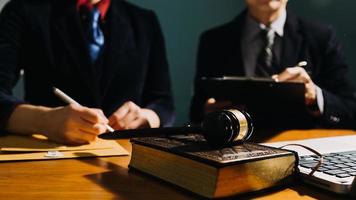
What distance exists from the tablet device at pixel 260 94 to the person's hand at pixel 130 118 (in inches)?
6.3

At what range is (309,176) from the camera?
545 millimetres

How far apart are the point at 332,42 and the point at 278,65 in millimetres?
203

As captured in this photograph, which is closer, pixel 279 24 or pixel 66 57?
pixel 66 57

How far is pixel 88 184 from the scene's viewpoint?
56 cm

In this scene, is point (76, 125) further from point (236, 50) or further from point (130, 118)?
point (236, 50)

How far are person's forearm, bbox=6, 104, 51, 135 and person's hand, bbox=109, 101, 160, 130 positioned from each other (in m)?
0.15

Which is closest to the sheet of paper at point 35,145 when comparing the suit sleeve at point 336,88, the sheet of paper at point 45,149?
the sheet of paper at point 45,149

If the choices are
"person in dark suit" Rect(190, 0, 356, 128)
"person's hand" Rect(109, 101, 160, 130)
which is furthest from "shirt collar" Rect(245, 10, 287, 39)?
"person's hand" Rect(109, 101, 160, 130)

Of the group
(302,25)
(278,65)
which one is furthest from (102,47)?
(302,25)

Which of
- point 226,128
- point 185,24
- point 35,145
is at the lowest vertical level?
point 35,145

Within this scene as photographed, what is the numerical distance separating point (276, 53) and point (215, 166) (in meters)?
0.98

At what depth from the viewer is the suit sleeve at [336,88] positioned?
1.19 m

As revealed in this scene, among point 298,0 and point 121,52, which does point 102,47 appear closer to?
point 121,52

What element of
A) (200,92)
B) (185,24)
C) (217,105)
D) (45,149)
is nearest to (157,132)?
(45,149)
